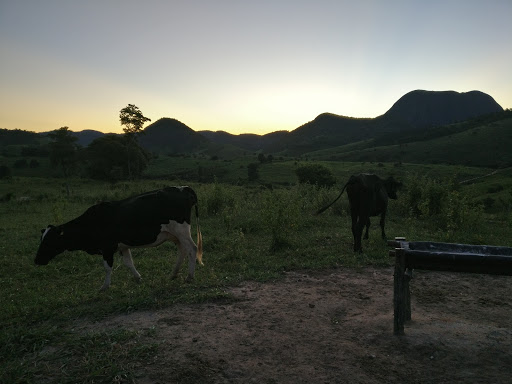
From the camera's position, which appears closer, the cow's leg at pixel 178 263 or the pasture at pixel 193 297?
the pasture at pixel 193 297

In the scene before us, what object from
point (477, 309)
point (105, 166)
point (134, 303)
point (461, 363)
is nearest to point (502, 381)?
point (461, 363)

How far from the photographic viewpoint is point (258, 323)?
5469mm

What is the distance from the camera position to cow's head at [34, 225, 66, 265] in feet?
24.8

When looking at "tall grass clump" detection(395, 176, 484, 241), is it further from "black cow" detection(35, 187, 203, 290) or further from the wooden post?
"black cow" detection(35, 187, 203, 290)

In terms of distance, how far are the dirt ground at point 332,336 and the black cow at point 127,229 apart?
6.20ft

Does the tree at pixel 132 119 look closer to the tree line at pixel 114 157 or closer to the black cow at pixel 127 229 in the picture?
the tree line at pixel 114 157

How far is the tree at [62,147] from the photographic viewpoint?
41.7 meters

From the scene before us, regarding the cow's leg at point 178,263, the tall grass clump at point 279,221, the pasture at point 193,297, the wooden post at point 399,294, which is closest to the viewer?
the pasture at point 193,297

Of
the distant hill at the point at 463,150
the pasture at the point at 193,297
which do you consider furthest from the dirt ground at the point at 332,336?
the distant hill at the point at 463,150

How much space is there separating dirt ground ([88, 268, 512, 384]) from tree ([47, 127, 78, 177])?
43264mm

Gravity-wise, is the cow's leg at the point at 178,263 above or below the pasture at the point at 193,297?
above

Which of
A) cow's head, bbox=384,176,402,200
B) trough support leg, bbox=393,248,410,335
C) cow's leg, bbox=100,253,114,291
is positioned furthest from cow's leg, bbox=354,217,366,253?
cow's leg, bbox=100,253,114,291

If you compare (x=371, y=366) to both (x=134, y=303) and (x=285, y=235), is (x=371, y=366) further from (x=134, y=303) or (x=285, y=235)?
(x=285, y=235)

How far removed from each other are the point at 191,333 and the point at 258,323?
111 cm
